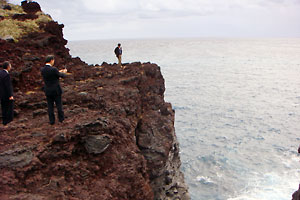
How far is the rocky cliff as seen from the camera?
8.69 m

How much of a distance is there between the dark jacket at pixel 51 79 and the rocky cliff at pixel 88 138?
1491mm

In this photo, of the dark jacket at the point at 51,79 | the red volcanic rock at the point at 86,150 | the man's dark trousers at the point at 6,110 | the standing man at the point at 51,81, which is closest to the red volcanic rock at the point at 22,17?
the red volcanic rock at the point at 86,150

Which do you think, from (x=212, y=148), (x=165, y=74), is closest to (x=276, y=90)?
(x=165, y=74)

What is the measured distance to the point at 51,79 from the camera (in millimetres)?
10047

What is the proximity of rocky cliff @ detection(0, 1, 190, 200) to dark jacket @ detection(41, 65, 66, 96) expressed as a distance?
1.49 meters

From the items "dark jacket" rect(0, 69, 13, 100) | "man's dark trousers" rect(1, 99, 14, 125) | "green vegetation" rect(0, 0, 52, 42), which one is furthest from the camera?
"green vegetation" rect(0, 0, 52, 42)

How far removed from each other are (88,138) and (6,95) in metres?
4.19

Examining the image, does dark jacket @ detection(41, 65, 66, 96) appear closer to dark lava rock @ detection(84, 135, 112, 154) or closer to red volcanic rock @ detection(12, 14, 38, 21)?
dark lava rock @ detection(84, 135, 112, 154)

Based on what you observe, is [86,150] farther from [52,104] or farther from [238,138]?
[238,138]

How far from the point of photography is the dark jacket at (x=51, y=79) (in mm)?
9875

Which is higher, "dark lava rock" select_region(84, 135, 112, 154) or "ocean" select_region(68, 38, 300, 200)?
"dark lava rock" select_region(84, 135, 112, 154)

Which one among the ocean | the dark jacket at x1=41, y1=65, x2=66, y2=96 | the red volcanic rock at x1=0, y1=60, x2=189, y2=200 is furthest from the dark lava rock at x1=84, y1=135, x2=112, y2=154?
the ocean

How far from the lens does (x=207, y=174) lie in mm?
37312

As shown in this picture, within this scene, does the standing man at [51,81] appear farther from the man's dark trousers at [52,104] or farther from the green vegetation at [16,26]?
the green vegetation at [16,26]
